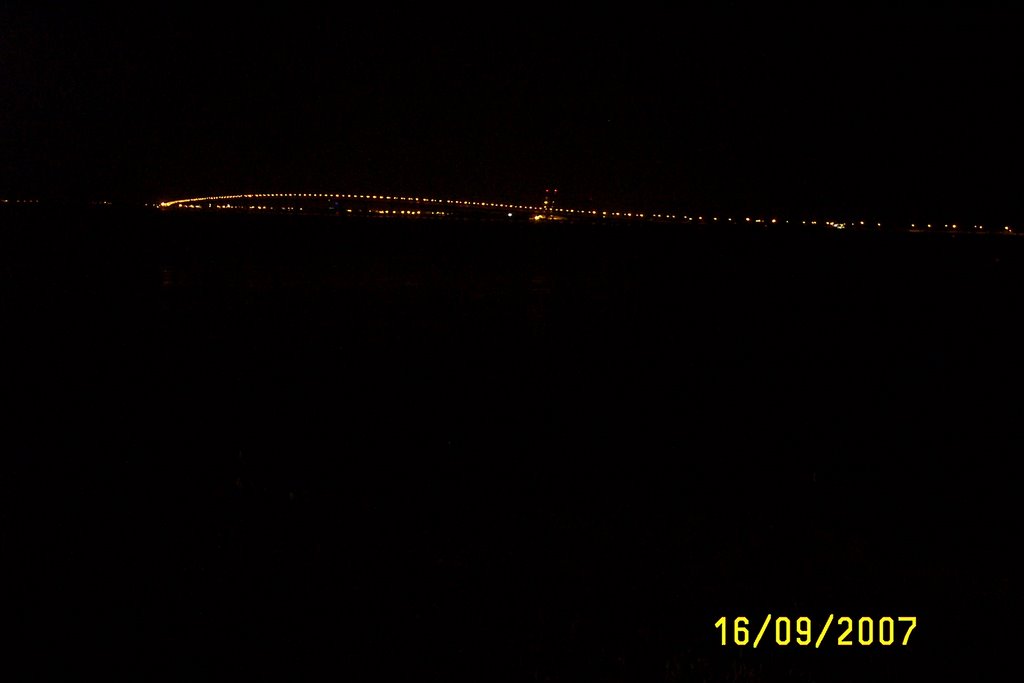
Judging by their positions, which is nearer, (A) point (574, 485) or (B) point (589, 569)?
(B) point (589, 569)

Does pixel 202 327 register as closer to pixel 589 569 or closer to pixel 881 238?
pixel 589 569

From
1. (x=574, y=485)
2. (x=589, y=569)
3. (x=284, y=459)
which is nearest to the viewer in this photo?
(x=589, y=569)

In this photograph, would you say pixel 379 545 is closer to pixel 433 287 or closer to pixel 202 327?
pixel 202 327

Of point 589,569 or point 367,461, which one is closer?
point 589,569

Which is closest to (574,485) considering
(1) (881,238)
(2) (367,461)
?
(2) (367,461)

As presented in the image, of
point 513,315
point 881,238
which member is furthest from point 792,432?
point 881,238

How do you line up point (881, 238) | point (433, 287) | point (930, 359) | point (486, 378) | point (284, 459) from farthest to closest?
point (881, 238)
point (433, 287)
point (930, 359)
point (486, 378)
point (284, 459)
